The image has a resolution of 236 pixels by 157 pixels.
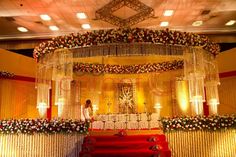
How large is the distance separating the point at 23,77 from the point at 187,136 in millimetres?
8693

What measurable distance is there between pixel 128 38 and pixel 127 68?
Result: 5041 mm

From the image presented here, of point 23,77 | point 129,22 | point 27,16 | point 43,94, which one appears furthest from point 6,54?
point 129,22

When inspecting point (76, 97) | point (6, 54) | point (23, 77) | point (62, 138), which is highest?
point (6, 54)

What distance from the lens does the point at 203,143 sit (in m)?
7.54

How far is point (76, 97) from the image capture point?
12.9 meters

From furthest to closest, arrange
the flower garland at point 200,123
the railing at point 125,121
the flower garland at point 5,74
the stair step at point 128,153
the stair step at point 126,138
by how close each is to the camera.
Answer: the flower garland at point 5,74, the railing at point 125,121, the stair step at point 126,138, the flower garland at point 200,123, the stair step at point 128,153

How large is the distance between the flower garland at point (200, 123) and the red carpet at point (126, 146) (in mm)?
464

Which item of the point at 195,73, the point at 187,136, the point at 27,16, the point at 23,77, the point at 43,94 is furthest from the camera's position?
the point at 23,77

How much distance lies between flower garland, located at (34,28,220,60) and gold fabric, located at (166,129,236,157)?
9.56 ft

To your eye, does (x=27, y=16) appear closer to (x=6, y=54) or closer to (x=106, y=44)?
(x=6, y=54)

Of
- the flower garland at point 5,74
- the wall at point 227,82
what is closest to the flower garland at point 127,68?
the wall at point 227,82

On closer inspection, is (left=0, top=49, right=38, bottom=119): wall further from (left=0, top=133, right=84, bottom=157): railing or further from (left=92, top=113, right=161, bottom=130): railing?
(left=0, top=133, right=84, bottom=157): railing

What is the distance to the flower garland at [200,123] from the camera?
7.50 meters

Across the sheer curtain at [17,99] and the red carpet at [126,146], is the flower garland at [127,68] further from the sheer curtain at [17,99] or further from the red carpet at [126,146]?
the red carpet at [126,146]
